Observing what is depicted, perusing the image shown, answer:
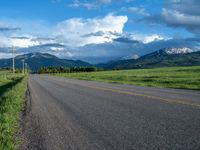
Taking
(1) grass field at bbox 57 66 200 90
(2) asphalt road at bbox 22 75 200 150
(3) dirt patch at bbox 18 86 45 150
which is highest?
(2) asphalt road at bbox 22 75 200 150

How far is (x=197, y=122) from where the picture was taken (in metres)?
10.6

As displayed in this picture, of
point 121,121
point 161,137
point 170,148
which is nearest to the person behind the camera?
point 170,148

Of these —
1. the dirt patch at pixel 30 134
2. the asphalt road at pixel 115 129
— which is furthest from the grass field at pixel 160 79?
the dirt patch at pixel 30 134

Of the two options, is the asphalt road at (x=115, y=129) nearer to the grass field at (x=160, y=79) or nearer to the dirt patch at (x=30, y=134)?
the dirt patch at (x=30, y=134)

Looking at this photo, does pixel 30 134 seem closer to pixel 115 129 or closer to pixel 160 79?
pixel 115 129

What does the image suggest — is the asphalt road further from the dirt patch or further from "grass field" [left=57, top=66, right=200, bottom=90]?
"grass field" [left=57, top=66, right=200, bottom=90]

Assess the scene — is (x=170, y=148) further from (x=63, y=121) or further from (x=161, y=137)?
(x=63, y=121)

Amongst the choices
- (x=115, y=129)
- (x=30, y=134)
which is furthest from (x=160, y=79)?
(x=30, y=134)

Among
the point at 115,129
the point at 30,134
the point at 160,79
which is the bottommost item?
the point at 160,79

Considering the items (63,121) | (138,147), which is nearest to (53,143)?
(138,147)

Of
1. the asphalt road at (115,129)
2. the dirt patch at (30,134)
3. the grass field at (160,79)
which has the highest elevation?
the asphalt road at (115,129)

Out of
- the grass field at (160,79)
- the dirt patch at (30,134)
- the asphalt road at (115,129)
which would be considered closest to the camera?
the asphalt road at (115,129)

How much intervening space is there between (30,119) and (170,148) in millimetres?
6590

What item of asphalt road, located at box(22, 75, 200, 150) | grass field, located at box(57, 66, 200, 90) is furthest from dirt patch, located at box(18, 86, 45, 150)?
grass field, located at box(57, 66, 200, 90)
